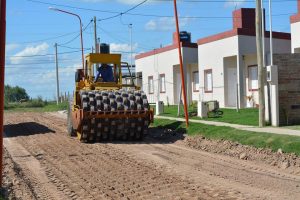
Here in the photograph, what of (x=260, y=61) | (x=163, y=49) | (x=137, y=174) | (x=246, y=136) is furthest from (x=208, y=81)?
(x=137, y=174)

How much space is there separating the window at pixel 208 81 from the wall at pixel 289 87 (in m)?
13.5

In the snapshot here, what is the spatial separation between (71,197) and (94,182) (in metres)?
1.40

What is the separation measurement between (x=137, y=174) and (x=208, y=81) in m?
23.1

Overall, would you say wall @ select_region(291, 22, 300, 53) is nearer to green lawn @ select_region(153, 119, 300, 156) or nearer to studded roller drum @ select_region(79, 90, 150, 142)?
green lawn @ select_region(153, 119, 300, 156)

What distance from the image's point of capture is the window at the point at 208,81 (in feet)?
110

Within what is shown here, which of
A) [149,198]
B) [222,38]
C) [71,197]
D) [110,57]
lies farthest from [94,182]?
[222,38]

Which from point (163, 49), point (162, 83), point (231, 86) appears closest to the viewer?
point (231, 86)

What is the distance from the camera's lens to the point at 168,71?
3988cm

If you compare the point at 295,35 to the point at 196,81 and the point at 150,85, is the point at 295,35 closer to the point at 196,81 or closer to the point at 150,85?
the point at 196,81

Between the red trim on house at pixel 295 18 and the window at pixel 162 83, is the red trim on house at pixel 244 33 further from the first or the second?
the window at pixel 162 83

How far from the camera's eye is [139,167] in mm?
12609

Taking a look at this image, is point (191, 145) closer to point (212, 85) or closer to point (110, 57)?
point (110, 57)

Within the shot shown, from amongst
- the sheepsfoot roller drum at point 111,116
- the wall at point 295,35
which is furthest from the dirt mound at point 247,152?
the wall at point 295,35

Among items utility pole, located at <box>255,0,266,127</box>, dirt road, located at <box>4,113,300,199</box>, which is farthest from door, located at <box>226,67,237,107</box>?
dirt road, located at <box>4,113,300,199</box>
